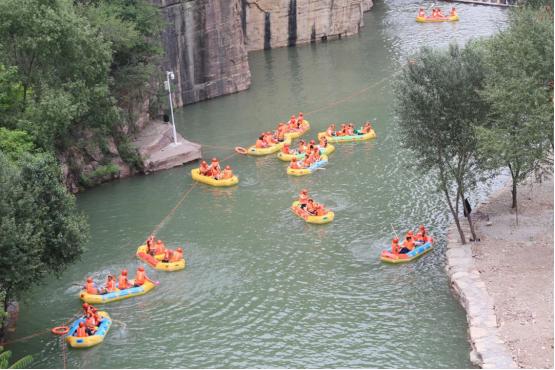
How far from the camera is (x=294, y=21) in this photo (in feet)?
222

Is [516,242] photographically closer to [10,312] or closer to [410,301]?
[410,301]

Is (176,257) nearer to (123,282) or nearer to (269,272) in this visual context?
(123,282)

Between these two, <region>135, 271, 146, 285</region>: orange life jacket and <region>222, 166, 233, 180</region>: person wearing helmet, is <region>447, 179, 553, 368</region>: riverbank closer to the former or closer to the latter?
<region>135, 271, 146, 285</region>: orange life jacket

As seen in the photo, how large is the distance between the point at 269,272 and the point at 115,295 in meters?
5.21

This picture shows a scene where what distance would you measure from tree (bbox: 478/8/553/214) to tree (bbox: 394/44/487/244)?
0.74 metres

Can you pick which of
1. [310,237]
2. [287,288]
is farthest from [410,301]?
[310,237]

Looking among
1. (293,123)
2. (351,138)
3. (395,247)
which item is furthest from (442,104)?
(293,123)

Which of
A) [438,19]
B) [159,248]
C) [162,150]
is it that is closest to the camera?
[159,248]

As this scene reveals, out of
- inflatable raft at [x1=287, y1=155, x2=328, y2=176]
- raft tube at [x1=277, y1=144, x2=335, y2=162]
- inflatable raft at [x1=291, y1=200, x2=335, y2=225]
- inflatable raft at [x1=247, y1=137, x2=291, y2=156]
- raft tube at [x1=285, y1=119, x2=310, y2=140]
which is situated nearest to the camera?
inflatable raft at [x1=291, y1=200, x2=335, y2=225]

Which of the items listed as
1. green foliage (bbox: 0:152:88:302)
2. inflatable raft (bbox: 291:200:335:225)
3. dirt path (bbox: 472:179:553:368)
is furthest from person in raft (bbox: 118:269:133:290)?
dirt path (bbox: 472:179:553:368)

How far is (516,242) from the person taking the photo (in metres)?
32.5

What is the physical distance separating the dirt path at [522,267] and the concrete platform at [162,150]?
14.7 m

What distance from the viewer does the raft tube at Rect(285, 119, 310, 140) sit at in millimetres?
47181

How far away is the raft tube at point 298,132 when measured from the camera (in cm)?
4718
